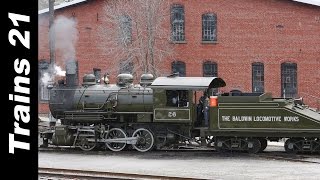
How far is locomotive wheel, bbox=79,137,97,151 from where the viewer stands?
58.9 ft

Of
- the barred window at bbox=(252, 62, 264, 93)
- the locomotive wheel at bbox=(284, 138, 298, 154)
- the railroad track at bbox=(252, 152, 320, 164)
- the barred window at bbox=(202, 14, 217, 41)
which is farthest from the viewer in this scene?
the barred window at bbox=(202, 14, 217, 41)

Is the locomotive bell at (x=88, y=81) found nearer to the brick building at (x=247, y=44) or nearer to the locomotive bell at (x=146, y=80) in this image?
the locomotive bell at (x=146, y=80)

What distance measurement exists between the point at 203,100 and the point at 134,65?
45.1ft

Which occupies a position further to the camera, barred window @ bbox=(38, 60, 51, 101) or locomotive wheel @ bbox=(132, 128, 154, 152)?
barred window @ bbox=(38, 60, 51, 101)

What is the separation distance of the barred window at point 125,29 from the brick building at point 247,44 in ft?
6.57

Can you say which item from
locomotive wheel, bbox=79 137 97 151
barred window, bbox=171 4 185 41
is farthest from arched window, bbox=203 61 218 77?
locomotive wheel, bbox=79 137 97 151

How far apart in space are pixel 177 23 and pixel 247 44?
4224 mm

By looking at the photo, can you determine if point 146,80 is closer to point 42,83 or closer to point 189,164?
point 189,164

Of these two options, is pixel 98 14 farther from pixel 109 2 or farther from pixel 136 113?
pixel 136 113

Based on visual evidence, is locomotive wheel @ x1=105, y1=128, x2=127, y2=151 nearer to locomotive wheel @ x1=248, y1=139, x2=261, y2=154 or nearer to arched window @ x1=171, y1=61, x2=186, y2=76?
locomotive wheel @ x1=248, y1=139, x2=261, y2=154

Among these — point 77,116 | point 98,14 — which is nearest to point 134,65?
point 98,14

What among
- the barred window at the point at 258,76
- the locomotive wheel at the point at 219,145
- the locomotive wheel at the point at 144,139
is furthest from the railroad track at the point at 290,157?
the barred window at the point at 258,76

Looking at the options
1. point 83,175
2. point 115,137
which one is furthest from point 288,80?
point 83,175

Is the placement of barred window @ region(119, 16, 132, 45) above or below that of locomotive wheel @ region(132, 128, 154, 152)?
above
